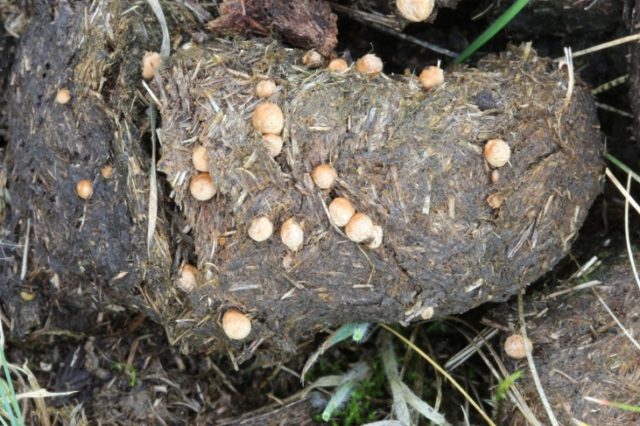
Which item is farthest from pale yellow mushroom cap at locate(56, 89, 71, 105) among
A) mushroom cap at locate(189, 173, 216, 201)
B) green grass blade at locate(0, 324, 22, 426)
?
green grass blade at locate(0, 324, 22, 426)

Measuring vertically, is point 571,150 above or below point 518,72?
below

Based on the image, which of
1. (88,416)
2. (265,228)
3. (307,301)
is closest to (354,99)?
(265,228)

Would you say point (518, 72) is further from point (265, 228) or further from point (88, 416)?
point (88, 416)

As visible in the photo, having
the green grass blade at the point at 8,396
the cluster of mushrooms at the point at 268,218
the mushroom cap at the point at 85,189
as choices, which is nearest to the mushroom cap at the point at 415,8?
the cluster of mushrooms at the point at 268,218

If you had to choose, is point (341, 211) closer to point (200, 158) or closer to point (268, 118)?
point (268, 118)

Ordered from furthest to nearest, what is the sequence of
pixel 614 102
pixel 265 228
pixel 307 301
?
pixel 614 102
pixel 307 301
pixel 265 228

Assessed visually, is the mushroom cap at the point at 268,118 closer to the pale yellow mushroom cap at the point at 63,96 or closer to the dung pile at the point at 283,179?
the dung pile at the point at 283,179
